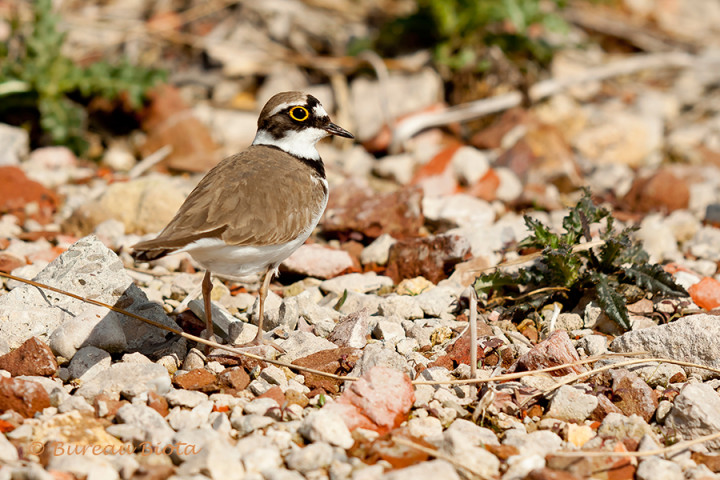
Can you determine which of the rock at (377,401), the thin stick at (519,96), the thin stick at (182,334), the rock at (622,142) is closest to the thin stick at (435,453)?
the rock at (377,401)

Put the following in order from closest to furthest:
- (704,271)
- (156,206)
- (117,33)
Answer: (704,271), (156,206), (117,33)

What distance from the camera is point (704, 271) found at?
5855mm

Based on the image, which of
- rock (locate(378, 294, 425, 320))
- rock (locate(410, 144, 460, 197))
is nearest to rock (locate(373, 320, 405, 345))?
rock (locate(378, 294, 425, 320))

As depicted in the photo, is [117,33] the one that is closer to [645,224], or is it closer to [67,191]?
[67,191]

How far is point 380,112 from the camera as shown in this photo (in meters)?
9.12

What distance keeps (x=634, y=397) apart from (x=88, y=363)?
299cm

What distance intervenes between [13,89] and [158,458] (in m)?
6.01

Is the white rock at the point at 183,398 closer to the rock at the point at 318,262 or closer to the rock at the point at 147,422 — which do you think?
the rock at the point at 147,422

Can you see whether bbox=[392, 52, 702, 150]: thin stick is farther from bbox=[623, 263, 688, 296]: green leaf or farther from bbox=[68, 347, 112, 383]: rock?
bbox=[68, 347, 112, 383]: rock

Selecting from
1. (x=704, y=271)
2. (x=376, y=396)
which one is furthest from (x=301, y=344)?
(x=704, y=271)

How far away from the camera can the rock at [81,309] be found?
170 inches

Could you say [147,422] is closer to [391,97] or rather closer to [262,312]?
[262,312]

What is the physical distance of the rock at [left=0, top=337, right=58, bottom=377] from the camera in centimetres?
407

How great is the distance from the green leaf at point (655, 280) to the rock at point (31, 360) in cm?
361
